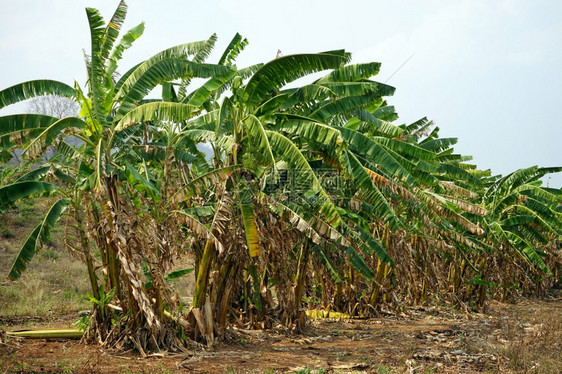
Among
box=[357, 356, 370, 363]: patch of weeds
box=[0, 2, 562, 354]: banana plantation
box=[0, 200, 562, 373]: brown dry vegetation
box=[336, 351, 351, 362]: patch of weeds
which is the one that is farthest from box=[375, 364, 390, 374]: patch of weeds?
box=[0, 2, 562, 354]: banana plantation

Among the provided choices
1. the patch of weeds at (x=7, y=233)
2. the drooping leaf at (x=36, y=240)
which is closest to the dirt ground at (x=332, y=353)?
the drooping leaf at (x=36, y=240)

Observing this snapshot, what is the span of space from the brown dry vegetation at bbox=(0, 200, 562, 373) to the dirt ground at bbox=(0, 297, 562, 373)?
0.02 meters

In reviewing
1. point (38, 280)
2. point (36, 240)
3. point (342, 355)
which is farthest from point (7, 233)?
point (342, 355)

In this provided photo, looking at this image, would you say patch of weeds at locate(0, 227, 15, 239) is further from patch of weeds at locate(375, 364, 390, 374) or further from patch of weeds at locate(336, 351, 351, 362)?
patch of weeds at locate(375, 364, 390, 374)

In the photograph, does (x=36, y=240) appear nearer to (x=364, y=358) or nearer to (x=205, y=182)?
(x=205, y=182)

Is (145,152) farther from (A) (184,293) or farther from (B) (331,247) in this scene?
(A) (184,293)

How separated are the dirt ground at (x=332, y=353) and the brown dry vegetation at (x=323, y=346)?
0.02 metres

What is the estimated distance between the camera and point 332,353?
923 cm

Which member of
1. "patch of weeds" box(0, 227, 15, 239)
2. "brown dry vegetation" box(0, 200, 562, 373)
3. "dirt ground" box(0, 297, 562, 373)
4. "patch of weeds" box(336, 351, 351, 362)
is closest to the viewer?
"dirt ground" box(0, 297, 562, 373)

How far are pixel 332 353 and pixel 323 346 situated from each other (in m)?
0.77

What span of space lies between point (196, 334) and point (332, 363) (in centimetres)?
242

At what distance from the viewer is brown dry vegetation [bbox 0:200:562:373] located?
7637 millimetres

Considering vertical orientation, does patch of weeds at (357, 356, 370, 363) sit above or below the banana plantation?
below

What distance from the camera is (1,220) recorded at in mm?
21359
